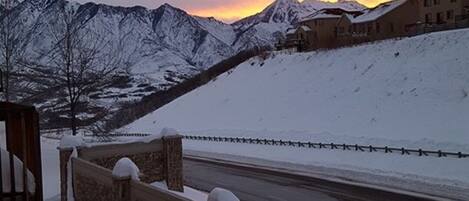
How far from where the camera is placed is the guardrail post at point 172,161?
2162 centimetres

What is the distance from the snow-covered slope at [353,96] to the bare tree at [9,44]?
1945 centimetres

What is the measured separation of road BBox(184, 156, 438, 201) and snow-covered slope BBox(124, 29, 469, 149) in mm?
8557

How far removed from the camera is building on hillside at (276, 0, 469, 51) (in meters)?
55.0

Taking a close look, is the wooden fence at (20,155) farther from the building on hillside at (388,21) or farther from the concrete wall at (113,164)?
the building on hillside at (388,21)

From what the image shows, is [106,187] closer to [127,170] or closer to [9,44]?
[127,170]

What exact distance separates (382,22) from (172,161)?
4976 cm

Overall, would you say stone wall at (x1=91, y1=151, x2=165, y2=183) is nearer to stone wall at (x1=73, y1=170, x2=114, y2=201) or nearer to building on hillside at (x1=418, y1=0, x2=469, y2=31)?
stone wall at (x1=73, y1=170, x2=114, y2=201)

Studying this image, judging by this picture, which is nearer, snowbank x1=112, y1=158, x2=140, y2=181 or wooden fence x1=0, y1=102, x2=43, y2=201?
wooden fence x1=0, y1=102, x2=43, y2=201

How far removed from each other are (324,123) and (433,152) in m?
15.9

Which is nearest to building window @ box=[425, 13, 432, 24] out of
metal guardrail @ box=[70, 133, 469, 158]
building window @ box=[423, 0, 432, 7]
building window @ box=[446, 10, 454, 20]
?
building window @ box=[423, 0, 432, 7]

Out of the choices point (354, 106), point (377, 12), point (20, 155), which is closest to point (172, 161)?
point (20, 155)

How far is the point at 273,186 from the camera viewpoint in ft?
77.8

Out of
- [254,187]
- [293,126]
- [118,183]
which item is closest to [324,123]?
[293,126]

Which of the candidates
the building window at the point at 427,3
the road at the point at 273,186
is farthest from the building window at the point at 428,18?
the road at the point at 273,186
